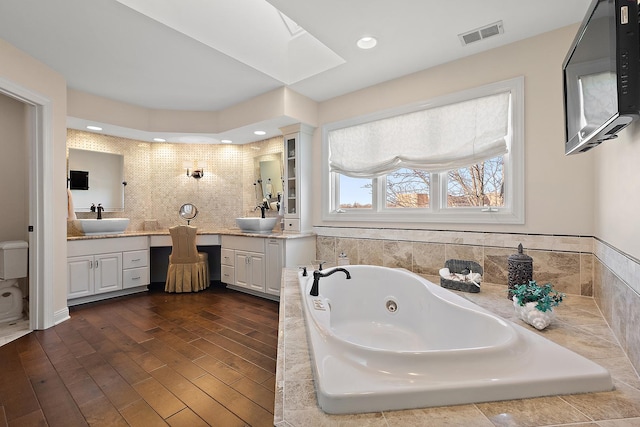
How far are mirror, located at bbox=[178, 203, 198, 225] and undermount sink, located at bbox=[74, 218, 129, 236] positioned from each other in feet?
2.47

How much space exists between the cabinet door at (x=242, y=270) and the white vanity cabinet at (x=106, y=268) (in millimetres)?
1277

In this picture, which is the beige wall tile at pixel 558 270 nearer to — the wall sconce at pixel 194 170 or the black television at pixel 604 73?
the black television at pixel 604 73

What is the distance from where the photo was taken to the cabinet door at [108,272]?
3.45 metres

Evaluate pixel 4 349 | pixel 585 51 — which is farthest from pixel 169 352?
pixel 585 51

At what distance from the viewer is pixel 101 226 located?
143 inches

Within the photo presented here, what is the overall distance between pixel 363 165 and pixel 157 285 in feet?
11.7

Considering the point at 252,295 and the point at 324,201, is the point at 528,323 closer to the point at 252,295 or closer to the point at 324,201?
the point at 324,201

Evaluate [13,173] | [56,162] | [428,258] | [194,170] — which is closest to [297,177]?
[428,258]

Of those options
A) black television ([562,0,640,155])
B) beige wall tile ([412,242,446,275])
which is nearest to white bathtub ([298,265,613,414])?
black television ([562,0,640,155])

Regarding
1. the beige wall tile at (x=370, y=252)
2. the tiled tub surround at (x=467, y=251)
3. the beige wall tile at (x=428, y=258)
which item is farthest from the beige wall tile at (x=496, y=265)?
the beige wall tile at (x=370, y=252)

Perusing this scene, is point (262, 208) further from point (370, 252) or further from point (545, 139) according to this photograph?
point (545, 139)

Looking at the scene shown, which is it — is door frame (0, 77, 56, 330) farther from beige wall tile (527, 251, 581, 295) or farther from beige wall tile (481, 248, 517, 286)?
beige wall tile (527, 251, 581, 295)

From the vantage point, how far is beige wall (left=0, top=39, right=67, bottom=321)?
2.55 m

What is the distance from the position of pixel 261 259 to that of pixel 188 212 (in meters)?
1.76
